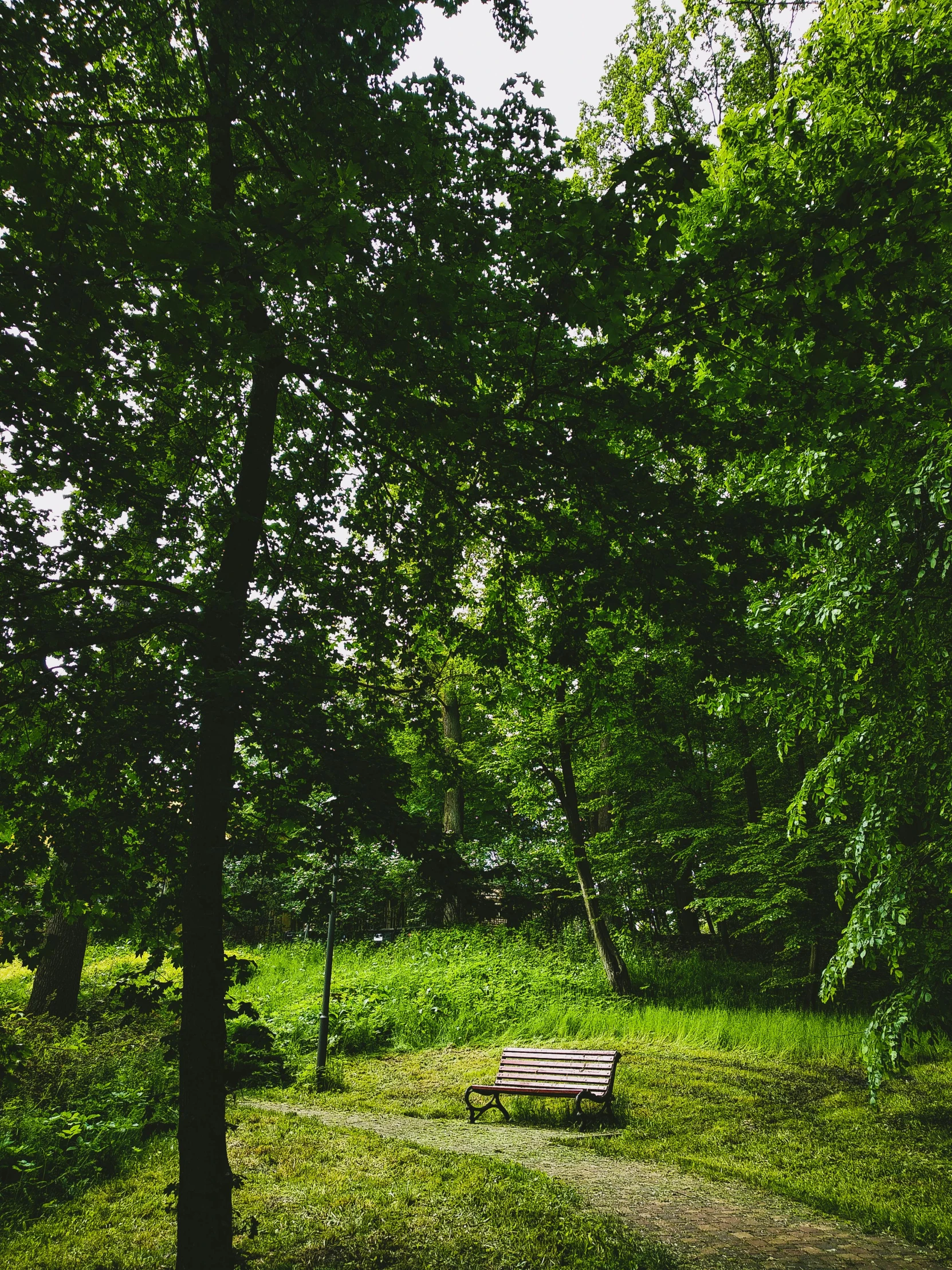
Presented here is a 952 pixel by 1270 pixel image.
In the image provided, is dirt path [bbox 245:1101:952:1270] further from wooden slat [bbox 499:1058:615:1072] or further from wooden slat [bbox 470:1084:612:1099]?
wooden slat [bbox 499:1058:615:1072]

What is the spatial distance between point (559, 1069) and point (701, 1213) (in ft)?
11.4

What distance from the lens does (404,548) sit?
229 inches

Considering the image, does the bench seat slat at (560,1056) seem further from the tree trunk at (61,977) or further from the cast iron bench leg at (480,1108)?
the tree trunk at (61,977)

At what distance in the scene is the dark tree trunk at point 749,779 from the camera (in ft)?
42.7

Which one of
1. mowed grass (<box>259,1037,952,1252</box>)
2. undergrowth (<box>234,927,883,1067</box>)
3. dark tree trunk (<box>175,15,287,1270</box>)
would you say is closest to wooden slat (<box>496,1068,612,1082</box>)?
mowed grass (<box>259,1037,952,1252</box>)

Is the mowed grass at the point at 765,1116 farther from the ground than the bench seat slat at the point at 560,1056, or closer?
closer

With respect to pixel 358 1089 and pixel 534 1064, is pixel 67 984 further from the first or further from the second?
pixel 534 1064

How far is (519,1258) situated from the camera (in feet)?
14.7

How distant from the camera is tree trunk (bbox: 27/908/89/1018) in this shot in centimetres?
1020

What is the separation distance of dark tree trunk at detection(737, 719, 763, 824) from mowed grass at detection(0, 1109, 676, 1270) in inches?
335

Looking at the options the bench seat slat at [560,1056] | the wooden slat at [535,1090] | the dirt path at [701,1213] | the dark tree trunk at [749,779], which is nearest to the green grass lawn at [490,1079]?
the dirt path at [701,1213]

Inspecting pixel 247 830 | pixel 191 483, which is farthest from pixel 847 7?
pixel 247 830

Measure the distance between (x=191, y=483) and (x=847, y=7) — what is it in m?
9.60

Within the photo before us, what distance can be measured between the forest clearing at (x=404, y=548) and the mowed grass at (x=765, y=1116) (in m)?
0.06
